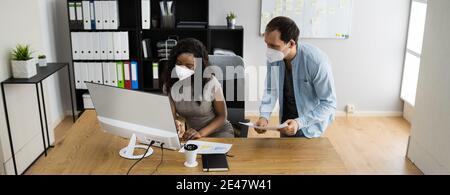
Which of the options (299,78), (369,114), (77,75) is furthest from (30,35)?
(369,114)

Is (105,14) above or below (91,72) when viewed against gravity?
above

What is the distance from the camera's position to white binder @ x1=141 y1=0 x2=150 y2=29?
4.25 m

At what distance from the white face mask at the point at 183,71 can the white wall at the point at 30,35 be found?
1403 mm

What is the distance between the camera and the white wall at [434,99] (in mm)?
3180

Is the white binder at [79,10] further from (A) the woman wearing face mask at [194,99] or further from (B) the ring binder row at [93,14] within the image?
(A) the woman wearing face mask at [194,99]

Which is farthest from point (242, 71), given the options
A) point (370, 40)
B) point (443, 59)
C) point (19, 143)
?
point (370, 40)

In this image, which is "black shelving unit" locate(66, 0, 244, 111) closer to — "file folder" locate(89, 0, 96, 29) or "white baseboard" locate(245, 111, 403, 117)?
"file folder" locate(89, 0, 96, 29)

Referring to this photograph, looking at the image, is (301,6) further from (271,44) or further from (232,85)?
(271,44)

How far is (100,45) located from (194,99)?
2.02 m

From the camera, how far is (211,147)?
2234 mm

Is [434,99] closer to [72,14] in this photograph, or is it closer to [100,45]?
[100,45]

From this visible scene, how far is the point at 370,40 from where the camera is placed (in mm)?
4742
